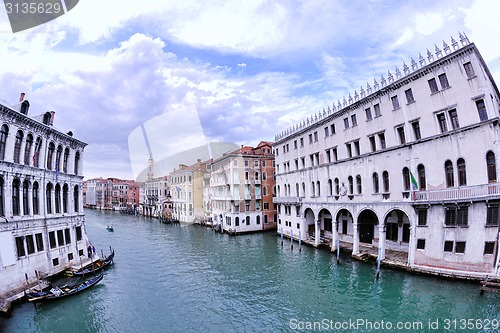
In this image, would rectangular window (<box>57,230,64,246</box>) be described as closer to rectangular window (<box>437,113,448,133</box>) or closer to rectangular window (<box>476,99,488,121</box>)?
rectangular window (<box>437,113,448,133</box>)

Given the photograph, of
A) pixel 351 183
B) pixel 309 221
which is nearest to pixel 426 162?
pixel 351 183

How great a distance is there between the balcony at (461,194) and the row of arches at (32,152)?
73.3 ft

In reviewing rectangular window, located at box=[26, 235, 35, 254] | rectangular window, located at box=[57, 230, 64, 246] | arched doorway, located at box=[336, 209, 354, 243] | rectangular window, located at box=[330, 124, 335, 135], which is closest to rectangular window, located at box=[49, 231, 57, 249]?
rectangular window, located at box=[57, 230, 64, 246]

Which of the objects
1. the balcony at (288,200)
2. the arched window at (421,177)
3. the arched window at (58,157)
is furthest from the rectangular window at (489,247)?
the arched window at (58,157)

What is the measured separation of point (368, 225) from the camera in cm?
2439

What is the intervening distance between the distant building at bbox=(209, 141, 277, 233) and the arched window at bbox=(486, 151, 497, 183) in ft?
88.2

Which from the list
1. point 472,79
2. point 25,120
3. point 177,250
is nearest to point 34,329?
point 25,120

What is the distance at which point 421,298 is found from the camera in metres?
13.7

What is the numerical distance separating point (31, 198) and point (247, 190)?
82.0 feet

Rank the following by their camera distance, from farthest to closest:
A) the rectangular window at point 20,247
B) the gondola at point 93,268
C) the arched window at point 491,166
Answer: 1. the gondola at point 93,268
2. the rectangular window at point 20,247
3. the arched window at point 491,166

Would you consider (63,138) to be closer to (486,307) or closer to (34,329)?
(34,329)

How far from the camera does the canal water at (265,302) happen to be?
11.9 m

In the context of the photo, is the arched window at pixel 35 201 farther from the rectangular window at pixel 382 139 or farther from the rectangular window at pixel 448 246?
the rectangular window at pixel 448 246

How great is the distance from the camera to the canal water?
11.9 metres
